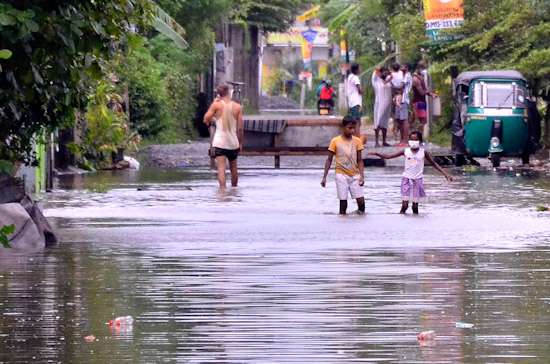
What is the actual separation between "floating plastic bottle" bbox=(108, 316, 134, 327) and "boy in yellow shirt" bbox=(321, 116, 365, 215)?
952 cm

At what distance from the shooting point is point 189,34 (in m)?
42.9

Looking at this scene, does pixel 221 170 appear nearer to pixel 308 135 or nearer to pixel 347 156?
pixel 347 156

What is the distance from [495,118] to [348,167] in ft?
40.6

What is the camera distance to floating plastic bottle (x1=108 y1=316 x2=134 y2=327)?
10518 mm

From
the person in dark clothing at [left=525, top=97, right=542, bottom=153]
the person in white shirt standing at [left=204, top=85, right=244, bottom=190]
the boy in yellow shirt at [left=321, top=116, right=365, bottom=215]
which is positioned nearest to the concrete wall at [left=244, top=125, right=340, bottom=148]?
the person in dark clothing at [left=525, top=97, right=542, bottom=153]

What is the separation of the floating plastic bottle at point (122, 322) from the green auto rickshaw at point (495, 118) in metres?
21.5

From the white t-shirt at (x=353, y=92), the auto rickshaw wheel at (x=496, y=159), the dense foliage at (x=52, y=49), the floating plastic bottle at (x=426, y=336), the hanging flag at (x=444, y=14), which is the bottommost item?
the auto rickshaw wheel at (x=496, y=159)

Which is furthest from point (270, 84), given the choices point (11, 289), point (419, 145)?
point (11, 289)

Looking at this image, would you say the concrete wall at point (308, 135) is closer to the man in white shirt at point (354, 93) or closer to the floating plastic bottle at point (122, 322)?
the man in white shirt at point (354, 93)

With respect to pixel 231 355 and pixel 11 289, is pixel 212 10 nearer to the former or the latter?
pixel 11 289

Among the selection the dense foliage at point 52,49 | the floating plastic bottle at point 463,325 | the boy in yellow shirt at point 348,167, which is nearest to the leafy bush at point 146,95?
the boy in yellow shirt at point 348,167

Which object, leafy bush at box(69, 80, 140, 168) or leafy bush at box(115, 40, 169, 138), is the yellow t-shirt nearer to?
leafy bush at box(69, 80, 140, 168)

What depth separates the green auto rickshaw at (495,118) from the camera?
31938 millimetres

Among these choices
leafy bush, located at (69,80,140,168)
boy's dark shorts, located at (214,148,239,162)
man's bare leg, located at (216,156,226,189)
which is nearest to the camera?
man's bare leg, located at (216,156,226,189)
